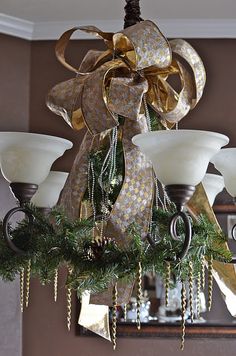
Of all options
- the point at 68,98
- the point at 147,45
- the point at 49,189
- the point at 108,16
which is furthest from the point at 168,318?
the point at 147,45

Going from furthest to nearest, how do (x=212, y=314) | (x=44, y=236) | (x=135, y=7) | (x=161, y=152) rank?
(x=212, y=314) → (x=135, y=7) → (x=44, y=236) → (x=161, y=152)

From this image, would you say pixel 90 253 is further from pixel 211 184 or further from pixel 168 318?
pixel 168 318

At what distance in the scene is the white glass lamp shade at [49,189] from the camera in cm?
178

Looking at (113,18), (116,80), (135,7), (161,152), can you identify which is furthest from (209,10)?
(161,152)

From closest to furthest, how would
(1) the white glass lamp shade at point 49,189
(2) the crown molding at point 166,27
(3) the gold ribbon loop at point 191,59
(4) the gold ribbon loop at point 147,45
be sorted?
(4) the gold ribbon loop at point 147,45 → (3) the gold ribbon loop at point 191,59 → (1) the white glass lamp shade at point 49,189 → (2) the crown molding at point 166,27

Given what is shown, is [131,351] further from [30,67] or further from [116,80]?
[116,80]

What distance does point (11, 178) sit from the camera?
4.96 feet

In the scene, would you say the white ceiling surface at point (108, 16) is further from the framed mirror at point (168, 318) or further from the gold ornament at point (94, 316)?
the gold ornament at point (94, 316)

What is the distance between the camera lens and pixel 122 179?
1.61 meters

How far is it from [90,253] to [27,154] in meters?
0.26

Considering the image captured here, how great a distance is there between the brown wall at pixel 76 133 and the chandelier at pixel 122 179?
1181mm

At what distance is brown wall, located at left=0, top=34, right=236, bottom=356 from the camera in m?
2.77

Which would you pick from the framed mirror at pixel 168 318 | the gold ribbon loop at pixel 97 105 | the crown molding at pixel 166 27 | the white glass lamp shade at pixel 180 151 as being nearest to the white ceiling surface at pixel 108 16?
the crown molding at pixel 166 27

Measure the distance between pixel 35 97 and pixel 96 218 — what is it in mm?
1507
